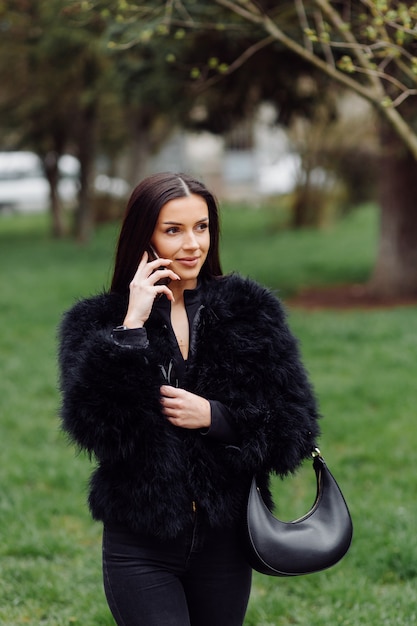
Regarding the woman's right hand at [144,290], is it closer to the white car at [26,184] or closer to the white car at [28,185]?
the white car at [26,184]

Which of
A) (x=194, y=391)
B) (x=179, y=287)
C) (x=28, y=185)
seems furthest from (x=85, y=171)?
(x=194, y=391)

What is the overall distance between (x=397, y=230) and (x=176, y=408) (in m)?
9.92

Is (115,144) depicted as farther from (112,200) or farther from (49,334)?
(49,334)

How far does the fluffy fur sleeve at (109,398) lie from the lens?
238 cm

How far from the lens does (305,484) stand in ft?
18.4

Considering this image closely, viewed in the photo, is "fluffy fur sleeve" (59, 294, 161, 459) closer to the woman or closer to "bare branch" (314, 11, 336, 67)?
the woman

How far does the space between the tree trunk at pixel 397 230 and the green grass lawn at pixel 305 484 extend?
4.02 ft

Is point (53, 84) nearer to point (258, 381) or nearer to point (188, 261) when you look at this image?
point (188, 261)

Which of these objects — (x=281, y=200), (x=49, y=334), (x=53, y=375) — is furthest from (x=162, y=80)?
(x=281, y=200)

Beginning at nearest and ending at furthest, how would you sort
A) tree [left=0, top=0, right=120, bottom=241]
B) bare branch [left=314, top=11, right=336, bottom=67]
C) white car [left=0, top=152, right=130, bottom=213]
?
bare branch [left=314, top=11, right=336, bottom=67] < tree [left=0, top=0, right=120, bottom=241] < white car [left=0, top=152, right=130, bottom=213]

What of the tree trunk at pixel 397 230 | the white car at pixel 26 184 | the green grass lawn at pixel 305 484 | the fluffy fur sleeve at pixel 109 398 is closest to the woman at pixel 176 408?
the fluffy fur sleeve at pixel 109 398

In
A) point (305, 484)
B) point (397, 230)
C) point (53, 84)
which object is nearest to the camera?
point (305, 484)

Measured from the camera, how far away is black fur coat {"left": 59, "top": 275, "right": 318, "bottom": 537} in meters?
2.39

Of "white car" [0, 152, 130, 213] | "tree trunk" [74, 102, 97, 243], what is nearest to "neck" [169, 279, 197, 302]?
"tree trunk" [74, 102, 97, 243]
